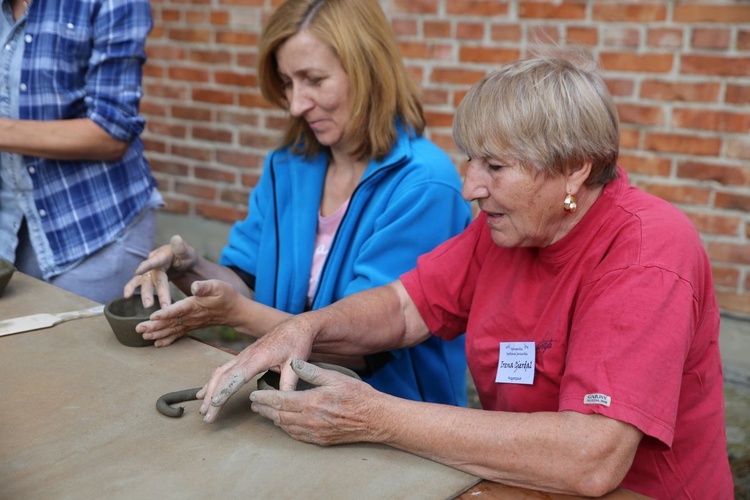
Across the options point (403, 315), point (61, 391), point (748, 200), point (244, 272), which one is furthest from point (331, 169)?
point (748, 200)

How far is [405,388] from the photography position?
2.15 m

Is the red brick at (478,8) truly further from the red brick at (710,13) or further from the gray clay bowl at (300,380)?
the gray clay bowl at (300,380)

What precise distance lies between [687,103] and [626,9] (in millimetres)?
409

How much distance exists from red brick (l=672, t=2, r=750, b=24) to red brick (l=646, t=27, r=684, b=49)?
4cm

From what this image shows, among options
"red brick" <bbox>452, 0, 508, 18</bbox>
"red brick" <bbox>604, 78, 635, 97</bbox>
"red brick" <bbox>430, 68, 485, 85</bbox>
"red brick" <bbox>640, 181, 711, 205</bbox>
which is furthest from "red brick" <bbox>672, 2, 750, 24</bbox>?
"red brick" <bbox>430, 68, 485, 85</bbox>

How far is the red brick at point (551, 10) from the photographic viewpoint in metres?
3.11

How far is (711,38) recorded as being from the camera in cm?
283

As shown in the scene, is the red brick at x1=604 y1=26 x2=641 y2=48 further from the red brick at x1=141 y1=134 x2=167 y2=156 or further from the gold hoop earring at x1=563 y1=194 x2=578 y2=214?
the red brick at x1=141 y1=134 x2=167 y2=156

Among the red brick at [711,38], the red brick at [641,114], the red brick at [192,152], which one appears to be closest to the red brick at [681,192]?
the red brick at [641,114]

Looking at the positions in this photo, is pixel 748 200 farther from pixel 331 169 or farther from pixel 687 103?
pixel 331 169

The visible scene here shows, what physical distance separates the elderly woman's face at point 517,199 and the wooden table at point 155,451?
0.48m

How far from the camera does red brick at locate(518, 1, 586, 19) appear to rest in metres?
3.11

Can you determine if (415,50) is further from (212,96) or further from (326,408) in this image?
(326,408)

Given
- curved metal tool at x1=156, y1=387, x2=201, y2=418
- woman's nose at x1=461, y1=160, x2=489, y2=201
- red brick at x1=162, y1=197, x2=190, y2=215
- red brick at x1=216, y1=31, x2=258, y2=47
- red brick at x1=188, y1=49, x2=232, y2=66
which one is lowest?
red brick at x1=162, y1=197, x2=190, y2=215
